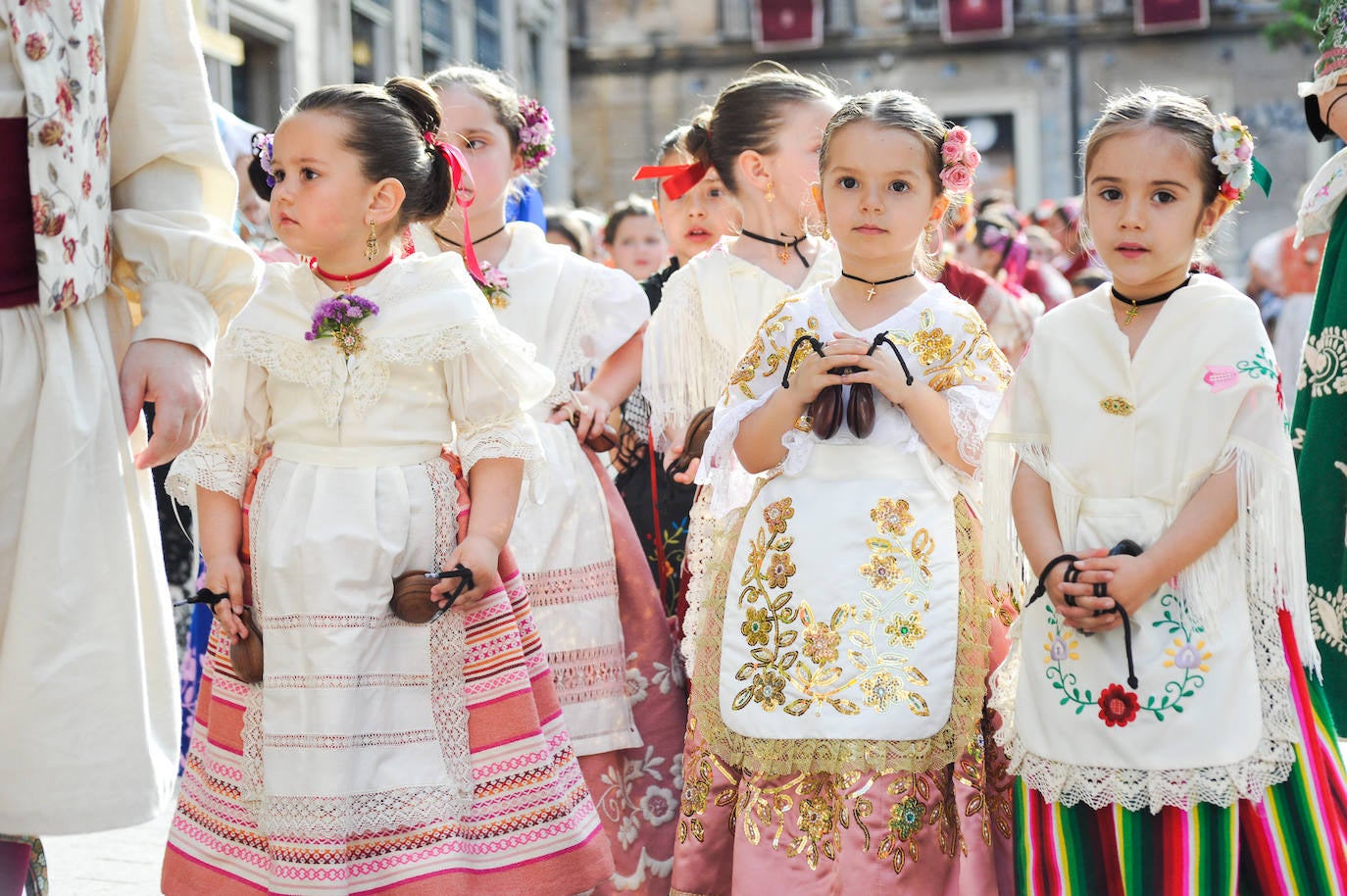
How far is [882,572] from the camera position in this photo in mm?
2879

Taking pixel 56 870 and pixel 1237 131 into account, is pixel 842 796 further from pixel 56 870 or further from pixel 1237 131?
pixel 56 870

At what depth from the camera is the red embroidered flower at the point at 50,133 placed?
7.85 ft

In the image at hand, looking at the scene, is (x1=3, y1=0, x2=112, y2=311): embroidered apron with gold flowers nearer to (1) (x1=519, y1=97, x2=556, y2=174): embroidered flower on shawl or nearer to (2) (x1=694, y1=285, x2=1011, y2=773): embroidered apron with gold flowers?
(2) (x1=694, y1=285, x2=1011, y2=773): embroidered apron with gold flowers

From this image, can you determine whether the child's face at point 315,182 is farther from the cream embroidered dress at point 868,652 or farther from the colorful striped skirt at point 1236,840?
the colorful striped skirt at point 1236,840

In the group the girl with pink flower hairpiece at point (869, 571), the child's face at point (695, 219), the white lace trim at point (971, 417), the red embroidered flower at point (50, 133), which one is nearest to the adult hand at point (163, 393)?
the red embroidered flower at point (50, 133)

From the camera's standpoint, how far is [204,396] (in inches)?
103

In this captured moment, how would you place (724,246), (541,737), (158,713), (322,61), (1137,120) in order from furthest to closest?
(322,61) → (724,246) → (541,737) → (1137,120) → (158,713)

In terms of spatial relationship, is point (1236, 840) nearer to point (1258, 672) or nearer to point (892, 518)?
point (1258, 672)

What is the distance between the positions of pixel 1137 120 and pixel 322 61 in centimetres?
1312

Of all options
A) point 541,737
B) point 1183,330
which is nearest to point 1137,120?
point 1183,330

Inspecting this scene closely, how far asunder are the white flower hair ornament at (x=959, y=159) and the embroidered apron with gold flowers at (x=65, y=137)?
148 centimetres

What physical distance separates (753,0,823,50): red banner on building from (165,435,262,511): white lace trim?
24.8 m

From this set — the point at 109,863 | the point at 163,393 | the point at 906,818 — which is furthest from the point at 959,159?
the point at 109,863

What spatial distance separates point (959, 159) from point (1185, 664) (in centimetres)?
100
